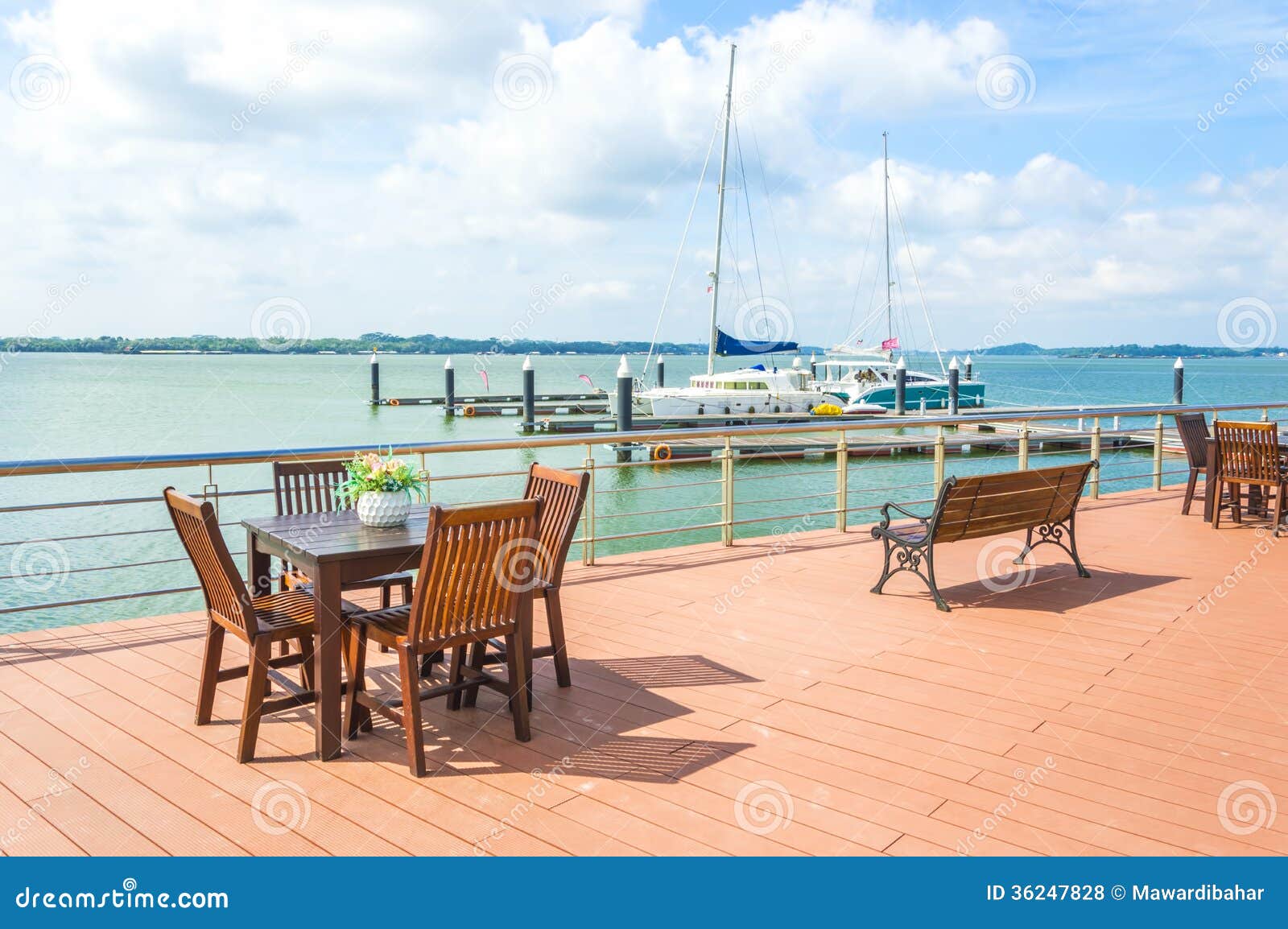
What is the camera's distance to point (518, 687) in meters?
3.42

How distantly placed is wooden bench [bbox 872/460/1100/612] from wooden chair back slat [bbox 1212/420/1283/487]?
2617 millimetres

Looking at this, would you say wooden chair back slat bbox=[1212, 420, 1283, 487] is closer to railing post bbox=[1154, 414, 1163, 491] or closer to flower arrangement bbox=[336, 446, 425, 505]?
railing post bbox=[1154, 414, 1163, 491]

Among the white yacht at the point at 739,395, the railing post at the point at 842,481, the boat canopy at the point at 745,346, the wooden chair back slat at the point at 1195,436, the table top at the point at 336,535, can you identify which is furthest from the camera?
the white yacht at the point at 739,395

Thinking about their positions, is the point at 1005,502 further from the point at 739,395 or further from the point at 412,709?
the point at 739,395

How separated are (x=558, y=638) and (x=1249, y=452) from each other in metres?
6.72

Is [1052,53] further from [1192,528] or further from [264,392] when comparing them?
[264,392]

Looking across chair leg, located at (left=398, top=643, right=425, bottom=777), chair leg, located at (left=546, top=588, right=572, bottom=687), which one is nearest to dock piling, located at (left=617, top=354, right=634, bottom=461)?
chair leg, located at (left=546, top=588, right=572, bottom=687)

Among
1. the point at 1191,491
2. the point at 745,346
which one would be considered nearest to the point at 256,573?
the point at 1191,491

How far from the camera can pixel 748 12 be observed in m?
10.1

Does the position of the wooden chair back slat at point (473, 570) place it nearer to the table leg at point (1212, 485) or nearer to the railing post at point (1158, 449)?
the table leg at point (1212, 485)

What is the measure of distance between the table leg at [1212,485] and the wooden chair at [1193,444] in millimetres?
311

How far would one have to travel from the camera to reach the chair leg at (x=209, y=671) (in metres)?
3.49

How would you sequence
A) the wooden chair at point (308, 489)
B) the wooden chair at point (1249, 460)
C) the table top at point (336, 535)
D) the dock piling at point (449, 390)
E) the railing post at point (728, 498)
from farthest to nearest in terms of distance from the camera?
Answer: the dock piling at point (449, 390) → the wooden chair at point (1249, 460) → the railing post at point (728, 498) → the wooden chair at point (308, 489) → the table top at point (336, 535)

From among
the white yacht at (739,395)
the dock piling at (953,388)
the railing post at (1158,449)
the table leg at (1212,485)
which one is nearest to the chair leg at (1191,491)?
the table leg at (1212,485)
